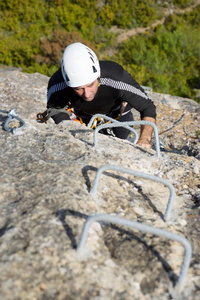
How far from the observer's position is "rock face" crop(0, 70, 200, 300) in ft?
4.65

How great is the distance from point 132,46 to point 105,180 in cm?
1652

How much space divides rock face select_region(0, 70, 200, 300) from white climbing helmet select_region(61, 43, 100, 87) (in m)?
0.53

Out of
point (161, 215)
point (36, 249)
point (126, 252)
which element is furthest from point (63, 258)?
point (161, 215)

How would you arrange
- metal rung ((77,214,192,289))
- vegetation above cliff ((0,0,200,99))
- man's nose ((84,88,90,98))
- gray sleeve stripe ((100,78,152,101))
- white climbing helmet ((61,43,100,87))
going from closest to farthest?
1. metal rung ((77,214,192,289))
2. white climbing helmet ((61,43,100,87))
3. man's nose ((84,88,90,98))
4. gray sleeve stripe ((100,78,152,101))
5. vegetation above cliff ((0,0,200,99))

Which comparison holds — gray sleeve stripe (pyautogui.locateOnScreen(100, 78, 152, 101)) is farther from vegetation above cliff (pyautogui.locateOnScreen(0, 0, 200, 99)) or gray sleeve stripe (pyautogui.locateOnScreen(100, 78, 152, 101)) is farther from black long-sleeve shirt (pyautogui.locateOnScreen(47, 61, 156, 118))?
vegetation above cliff (pyautogui.locateOnScreen(0, 0, 200, 99))

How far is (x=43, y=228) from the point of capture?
5.40 ft

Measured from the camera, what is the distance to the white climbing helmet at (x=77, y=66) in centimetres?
326

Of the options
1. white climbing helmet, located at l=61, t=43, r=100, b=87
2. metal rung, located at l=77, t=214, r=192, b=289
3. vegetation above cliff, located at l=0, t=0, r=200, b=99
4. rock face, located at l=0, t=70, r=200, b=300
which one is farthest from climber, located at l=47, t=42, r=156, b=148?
vegetation above cliff, located at l=0, t=0, r=200, b=99

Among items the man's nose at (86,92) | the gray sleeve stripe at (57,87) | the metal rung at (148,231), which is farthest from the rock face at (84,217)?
the gray sleeve stripe at (57,87)

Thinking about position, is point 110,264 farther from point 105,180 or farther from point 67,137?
point 67,137

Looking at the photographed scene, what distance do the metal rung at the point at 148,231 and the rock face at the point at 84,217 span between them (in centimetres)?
7


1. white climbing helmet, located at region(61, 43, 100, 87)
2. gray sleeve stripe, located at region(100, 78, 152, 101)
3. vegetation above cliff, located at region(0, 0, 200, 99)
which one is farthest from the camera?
vegetation above cliff, located at region(0, 0, 200, 99)

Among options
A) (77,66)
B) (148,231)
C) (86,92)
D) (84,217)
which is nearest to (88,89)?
(86,92)

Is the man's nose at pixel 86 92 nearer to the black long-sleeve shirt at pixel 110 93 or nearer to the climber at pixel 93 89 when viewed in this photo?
the climber at pixel 93 89
